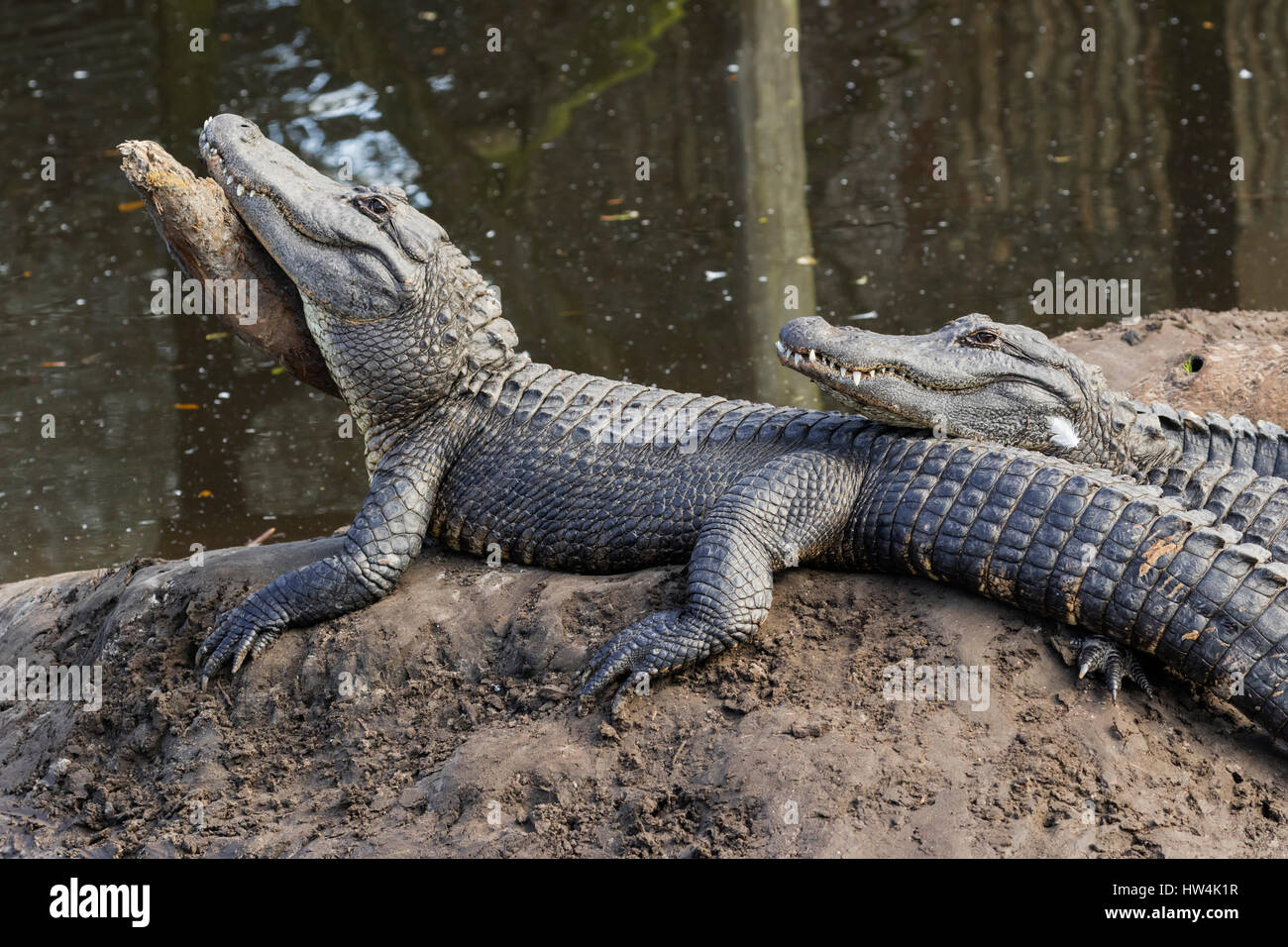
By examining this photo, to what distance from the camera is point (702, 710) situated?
3.53 m

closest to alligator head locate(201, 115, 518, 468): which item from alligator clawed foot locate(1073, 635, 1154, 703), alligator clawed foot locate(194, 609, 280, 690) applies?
alligator clawed foot locate(194, 609, 280, 690)

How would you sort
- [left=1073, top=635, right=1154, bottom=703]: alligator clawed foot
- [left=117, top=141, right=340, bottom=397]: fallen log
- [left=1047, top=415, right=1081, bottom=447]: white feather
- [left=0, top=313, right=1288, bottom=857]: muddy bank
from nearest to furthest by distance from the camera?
1. [left=0, top=313, right=1288, bottom=857]: muddy bank
2. [left=1073, top=635, right=1154, bottom=703]: alligator clawed foot
3. [left=1047, top=415, right=1081, bottom=447]: white feather
4. [left=117, top=141, right=340, bottom=397]: fallen log

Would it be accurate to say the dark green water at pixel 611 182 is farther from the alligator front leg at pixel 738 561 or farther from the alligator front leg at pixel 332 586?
the alligator front leg at pixel 738 561

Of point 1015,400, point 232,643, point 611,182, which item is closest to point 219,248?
point 232,643

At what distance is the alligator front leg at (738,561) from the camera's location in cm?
361

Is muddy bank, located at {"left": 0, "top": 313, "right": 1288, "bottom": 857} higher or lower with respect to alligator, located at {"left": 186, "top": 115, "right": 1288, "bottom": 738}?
lower

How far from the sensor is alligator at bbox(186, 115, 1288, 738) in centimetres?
341

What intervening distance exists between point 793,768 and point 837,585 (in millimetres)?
823

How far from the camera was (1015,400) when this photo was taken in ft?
13.4

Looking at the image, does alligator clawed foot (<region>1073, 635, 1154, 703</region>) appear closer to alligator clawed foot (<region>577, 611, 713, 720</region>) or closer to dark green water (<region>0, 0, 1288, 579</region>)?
alligator clawed foot (<region>577, 611, 713, 720</region>)

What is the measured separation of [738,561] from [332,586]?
55.7 inches

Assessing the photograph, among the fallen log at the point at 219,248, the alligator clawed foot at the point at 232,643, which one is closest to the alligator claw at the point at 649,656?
the alligator clawed foot at the point at 232,643

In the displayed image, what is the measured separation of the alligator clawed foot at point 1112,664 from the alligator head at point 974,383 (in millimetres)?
866

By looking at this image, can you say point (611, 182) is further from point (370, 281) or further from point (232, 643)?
point (232, 643)
